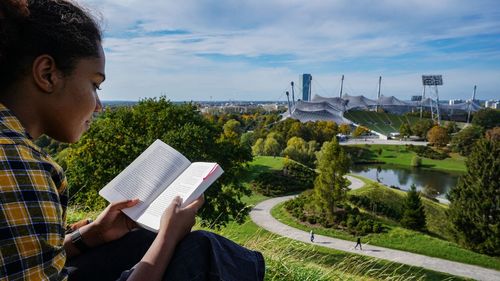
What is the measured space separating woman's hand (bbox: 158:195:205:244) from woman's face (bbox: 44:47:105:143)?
432 millimetres

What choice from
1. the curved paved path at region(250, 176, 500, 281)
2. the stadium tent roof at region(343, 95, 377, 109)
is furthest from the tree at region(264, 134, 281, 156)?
the stadium tent roof at region(343, 95, 377, 109)

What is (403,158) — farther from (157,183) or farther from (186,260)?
(186,260)

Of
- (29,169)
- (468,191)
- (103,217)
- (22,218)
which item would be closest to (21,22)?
(29,169)

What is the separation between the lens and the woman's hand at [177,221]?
1407mm

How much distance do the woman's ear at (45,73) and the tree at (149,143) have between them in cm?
955

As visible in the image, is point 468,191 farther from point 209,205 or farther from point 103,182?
point 103,182

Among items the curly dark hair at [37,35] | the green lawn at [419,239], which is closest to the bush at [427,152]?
the green lawn at [419,239]

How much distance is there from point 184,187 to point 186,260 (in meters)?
0.46

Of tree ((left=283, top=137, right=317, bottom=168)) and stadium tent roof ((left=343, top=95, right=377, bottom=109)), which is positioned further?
stadium tent roof ((left=343, top=95, right=377, bottom=109))

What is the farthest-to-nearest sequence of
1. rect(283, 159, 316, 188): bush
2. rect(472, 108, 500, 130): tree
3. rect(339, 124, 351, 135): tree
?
rect(339, 124, 351, 135): tree → rect(472, 108, 500, 130): tree → rect(283, 159, 316, 188): bush

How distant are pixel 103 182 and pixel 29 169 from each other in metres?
10.5

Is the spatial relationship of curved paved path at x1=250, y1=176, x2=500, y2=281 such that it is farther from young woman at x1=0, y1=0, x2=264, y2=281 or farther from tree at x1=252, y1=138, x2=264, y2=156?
tree at x1=252, y1=138, x2=264, y2=156

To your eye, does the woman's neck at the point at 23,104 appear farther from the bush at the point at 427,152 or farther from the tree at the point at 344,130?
the tree at the point at 344,130

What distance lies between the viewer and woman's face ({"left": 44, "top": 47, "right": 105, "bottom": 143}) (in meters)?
1.34
